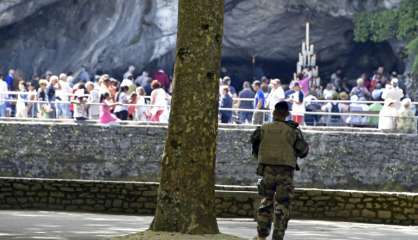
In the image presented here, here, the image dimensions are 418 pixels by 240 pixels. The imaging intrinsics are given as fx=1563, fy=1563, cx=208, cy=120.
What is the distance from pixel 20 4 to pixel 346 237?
30509 mm

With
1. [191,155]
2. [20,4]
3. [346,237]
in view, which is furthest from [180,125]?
[20,4]

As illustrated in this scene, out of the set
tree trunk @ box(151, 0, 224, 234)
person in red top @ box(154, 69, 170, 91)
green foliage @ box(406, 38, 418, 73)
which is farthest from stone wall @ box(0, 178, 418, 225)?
green foliage @ box(406, 38, 418, 73)

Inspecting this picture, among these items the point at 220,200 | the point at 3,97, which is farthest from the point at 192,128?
the point at 3,97

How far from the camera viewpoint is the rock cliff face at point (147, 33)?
165 feet

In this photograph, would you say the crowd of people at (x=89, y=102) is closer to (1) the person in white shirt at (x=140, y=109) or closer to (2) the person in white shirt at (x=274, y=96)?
(1) the person in white shirt at (x=140, y=109)

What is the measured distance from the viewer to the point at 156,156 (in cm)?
3584

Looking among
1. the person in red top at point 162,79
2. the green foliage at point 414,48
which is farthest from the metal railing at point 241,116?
the green foliage at point 414,48

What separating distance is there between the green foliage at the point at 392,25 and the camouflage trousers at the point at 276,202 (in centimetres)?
2815

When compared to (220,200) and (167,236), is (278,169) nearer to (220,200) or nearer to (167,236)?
(167,236)

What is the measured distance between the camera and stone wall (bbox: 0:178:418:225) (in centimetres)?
2478

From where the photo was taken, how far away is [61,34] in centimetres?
5125

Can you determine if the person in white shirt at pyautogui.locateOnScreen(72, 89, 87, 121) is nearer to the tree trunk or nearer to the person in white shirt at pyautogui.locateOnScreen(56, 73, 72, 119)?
the person in white shirt at pyautogui.locateOnScreen(56, 73, 72, 119)

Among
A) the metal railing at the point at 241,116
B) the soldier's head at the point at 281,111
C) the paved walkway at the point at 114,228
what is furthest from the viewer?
the metal railing at the point at 241,116

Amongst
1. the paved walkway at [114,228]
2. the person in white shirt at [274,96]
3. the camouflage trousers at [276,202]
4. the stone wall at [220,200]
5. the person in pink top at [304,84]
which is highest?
the person in pink top at [304,84]
